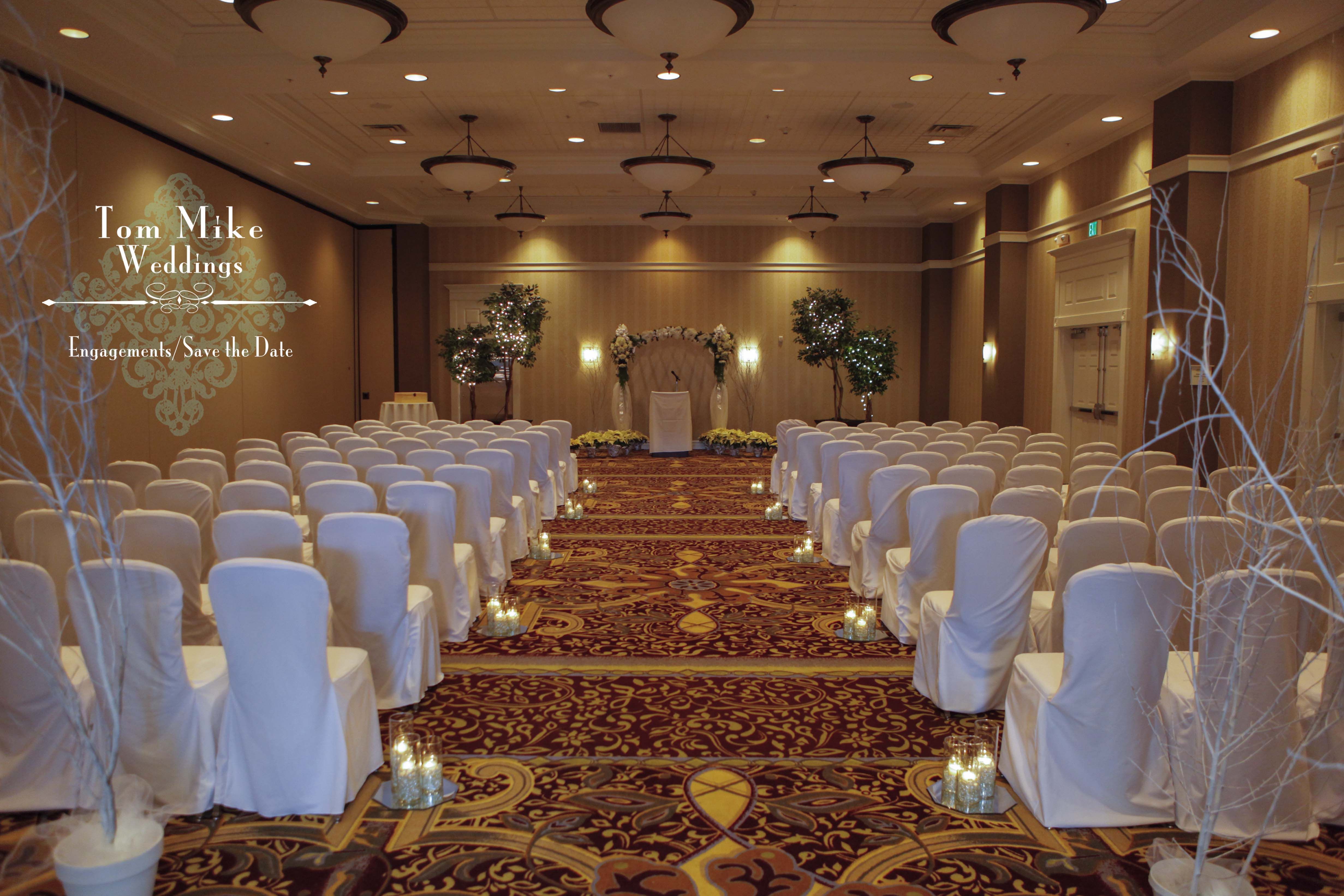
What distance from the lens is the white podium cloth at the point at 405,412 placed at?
14.7 meters

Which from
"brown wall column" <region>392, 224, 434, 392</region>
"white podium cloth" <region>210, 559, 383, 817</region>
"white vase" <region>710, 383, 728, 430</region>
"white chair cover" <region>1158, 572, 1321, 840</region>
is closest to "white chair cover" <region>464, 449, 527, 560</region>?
"white podium cloth" <region>210, 559, 383, 817</region>

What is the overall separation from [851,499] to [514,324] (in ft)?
35.7

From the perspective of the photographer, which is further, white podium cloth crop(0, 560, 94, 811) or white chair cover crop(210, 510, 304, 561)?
white chair cover crop(210, 510, 304, 561)

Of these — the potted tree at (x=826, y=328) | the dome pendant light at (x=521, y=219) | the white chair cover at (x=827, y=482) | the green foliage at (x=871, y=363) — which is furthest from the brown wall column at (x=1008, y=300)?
the dome pendant light at (x=521, y=219)

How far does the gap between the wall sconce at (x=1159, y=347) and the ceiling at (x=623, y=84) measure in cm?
227

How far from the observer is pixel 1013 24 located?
640cm

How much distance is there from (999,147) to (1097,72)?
13.3ft

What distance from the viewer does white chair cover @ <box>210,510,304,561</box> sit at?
4035 mm

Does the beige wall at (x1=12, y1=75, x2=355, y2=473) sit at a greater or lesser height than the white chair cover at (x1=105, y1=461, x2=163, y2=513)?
greater

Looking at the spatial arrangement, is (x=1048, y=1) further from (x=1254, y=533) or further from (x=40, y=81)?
(x=40, y=81)

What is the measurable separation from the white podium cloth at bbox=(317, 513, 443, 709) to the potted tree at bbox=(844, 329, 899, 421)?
476 inches

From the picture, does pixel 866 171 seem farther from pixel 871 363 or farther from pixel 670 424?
pixel 670 424

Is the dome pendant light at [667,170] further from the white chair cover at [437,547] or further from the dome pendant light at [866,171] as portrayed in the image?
the white chair cover at [437,547]

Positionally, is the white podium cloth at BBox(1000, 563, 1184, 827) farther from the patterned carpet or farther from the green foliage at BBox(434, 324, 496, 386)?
the green foliage at BBox(434, 324, 496, 386)
